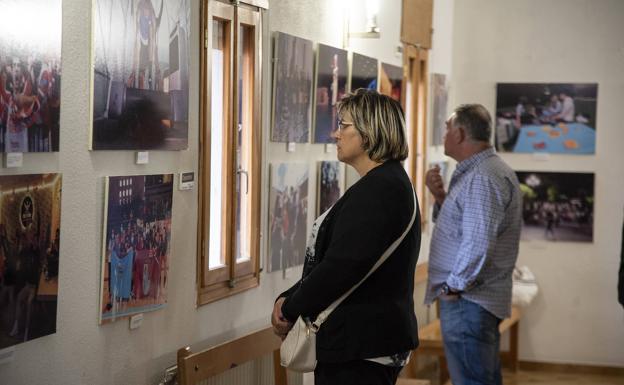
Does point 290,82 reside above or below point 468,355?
above

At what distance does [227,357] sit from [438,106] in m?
4.38

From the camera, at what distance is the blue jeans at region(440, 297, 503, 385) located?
5086mm

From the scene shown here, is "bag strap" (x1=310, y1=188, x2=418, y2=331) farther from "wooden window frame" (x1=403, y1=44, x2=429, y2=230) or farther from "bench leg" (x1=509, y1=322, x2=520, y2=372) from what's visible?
"bench leg" (x1=509, y1=322, x2=520, y2=372)

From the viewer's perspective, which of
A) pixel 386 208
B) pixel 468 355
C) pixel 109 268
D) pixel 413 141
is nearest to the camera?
pixel 386 208

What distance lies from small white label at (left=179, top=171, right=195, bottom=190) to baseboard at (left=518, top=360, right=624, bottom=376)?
18.1ft

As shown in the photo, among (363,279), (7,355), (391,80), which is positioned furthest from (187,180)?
(391,80)

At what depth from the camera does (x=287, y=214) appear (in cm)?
529

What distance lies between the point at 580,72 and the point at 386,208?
238 inches

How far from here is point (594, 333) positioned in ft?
28.7

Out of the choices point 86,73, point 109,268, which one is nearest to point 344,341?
point 109,268

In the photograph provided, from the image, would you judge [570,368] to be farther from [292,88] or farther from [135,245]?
[135,245]

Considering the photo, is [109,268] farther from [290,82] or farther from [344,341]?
[290,82]

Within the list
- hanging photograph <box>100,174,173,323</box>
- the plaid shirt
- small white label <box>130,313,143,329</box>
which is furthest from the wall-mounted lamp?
small white label <box>130,313,143,329</box>

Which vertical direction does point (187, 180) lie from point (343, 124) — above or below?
below
